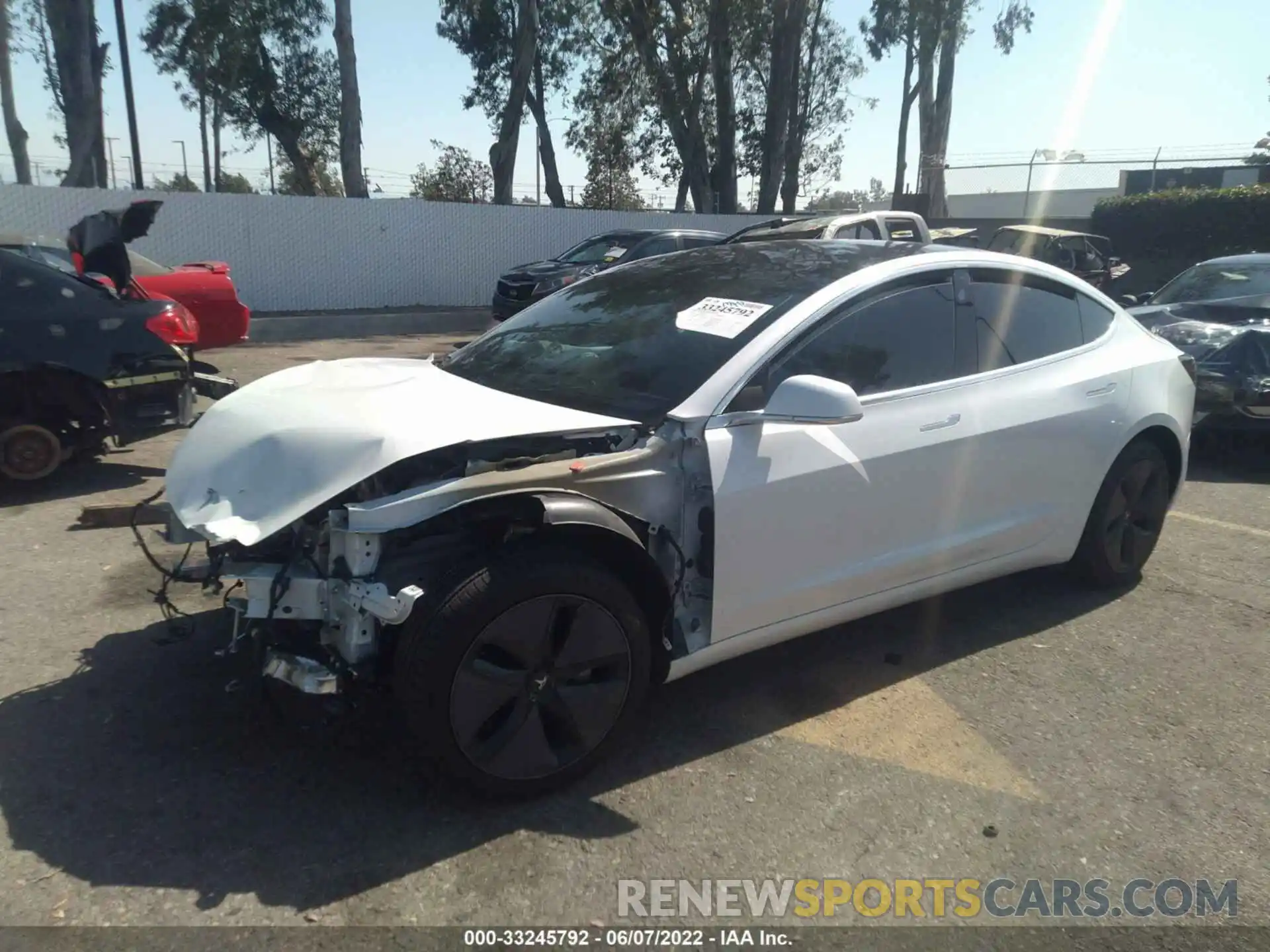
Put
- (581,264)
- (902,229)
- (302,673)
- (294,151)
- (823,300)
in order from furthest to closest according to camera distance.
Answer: (294,151), (581,264), (902,229), (823,300), (302,673)

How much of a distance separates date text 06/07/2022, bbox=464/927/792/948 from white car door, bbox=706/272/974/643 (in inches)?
40.8

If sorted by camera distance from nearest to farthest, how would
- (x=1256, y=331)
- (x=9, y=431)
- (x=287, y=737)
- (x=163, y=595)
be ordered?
(x=287, y=737) < (x=163, y=595) < (x=9, y=431) < (x=1256, y=331)

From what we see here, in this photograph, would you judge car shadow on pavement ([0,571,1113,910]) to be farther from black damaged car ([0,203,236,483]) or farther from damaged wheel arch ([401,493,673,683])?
black damaged car ([0,203,236,483])

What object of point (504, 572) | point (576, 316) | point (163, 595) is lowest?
point (163, 595)

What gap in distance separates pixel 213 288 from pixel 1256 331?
903 cm

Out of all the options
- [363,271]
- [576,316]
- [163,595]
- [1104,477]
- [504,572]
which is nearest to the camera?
[504,572]

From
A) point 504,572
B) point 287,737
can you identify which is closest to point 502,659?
point 504,572

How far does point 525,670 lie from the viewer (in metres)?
2.96

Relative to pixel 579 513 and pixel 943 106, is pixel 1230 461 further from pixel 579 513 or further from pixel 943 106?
pixel 943 106

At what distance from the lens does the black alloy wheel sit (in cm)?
288

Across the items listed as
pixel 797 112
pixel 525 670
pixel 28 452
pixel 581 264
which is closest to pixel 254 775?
pixel 525 670

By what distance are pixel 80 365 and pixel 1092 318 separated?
5.76 m

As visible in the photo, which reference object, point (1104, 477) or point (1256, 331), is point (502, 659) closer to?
point (1104, 477)

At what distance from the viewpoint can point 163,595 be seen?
12.0 ft
